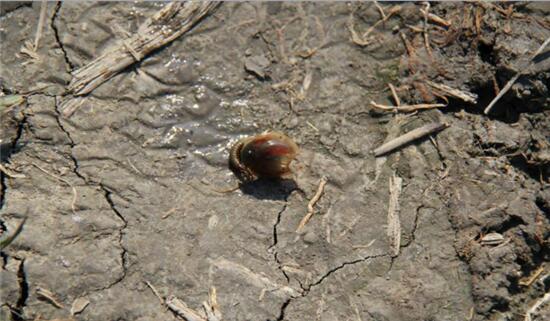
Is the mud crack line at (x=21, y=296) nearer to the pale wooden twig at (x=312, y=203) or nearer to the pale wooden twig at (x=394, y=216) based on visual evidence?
the pale wooden twig at (x=312, y=203)

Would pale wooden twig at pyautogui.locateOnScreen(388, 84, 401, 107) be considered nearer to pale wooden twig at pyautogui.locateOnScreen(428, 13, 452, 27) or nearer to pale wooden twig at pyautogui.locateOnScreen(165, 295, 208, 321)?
pale wooden twig at pyautogui.locateOnScreen(428, 13, 452, 27)

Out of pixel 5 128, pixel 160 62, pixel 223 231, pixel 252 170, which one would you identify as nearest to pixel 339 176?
pixel 252 170

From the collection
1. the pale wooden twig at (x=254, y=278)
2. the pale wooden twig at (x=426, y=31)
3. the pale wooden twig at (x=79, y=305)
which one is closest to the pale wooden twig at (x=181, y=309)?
the pale wooden twig at (x=254, y=278)

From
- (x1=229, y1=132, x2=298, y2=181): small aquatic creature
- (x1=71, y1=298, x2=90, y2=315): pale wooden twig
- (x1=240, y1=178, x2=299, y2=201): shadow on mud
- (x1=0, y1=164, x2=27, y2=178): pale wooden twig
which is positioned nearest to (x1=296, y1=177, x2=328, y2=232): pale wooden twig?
(x1=240, y1=178, x2=299, y2=201): shadow on mud

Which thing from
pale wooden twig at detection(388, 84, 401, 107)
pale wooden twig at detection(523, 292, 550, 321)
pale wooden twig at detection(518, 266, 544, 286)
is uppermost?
pale wooden twig at detection(388, 84, 401, 107)

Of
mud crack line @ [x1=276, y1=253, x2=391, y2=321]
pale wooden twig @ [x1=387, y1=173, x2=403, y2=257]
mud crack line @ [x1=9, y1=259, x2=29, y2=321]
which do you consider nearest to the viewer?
mud crack line @ [x1=9, y1=259, x2=29, y2=321]

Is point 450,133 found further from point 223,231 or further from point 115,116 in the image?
point 115,116
